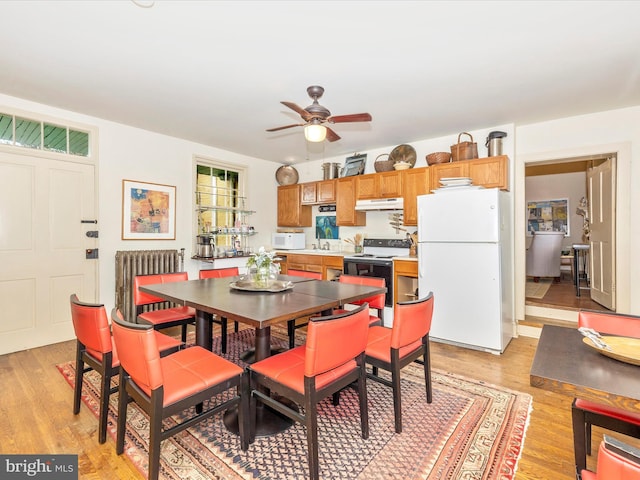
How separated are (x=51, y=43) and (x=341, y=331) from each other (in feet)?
9.18

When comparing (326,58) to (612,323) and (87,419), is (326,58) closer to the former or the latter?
(612,323)

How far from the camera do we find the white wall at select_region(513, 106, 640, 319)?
3.35m

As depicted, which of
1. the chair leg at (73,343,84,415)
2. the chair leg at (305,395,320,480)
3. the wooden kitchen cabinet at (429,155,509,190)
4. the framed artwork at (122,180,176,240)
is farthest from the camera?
the framed artwork at (122,180,176,240)

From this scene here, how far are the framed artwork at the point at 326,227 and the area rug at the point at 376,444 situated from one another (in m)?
3.33

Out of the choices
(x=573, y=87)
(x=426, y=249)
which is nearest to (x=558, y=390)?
(x=426, y=249)

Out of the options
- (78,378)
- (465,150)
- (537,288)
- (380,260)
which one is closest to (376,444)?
(78,378)

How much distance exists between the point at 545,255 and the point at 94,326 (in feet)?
23.6

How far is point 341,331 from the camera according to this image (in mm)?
1607

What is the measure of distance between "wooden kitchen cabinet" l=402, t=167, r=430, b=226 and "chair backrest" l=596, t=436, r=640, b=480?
11.8 feet

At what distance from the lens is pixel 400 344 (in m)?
1.94

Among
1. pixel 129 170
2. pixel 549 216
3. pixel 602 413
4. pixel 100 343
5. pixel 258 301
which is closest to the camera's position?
pixel 602 413

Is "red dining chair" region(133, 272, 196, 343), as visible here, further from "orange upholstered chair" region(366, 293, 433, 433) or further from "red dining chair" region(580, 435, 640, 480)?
"red dining chair" region(580, 435, 640, 480)

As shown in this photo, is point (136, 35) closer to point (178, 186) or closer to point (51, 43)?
point (51, 43)

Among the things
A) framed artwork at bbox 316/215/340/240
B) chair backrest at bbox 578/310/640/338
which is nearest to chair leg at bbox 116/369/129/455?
chair backrest at bbox 578/310/640/338
